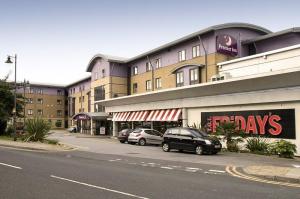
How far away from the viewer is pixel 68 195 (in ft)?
31.0

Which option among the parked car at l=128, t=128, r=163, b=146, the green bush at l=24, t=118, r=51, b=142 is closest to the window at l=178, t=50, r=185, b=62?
the parked car at l=128, t=128, r=163, b=146

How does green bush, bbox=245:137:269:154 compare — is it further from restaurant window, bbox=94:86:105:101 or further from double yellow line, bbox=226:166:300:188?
restaurant window, bbox=94:86:105:101

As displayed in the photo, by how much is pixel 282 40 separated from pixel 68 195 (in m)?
33.1

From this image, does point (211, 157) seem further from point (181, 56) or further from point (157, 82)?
point (157, 82)

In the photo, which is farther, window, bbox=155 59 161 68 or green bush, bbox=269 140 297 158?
window, bbox=155 59 161 68

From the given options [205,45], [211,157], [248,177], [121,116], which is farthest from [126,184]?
[121,116]

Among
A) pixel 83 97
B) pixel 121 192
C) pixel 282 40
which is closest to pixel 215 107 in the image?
pixel 282 40

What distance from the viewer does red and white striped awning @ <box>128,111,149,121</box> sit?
41.0 m

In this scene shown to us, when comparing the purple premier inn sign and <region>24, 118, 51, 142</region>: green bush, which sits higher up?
the purple premier inn sign

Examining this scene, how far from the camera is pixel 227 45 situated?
3916cm

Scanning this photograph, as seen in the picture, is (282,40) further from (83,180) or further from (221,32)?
(83,180)

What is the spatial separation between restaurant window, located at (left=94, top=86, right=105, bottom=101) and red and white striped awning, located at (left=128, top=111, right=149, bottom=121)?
681 inches

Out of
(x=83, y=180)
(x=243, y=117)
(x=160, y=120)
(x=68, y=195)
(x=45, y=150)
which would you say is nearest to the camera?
(x=68, y=195)

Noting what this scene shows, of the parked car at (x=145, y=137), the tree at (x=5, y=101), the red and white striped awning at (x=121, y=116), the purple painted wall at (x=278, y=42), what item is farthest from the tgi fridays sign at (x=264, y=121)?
the tree at (x=5, y=101)
